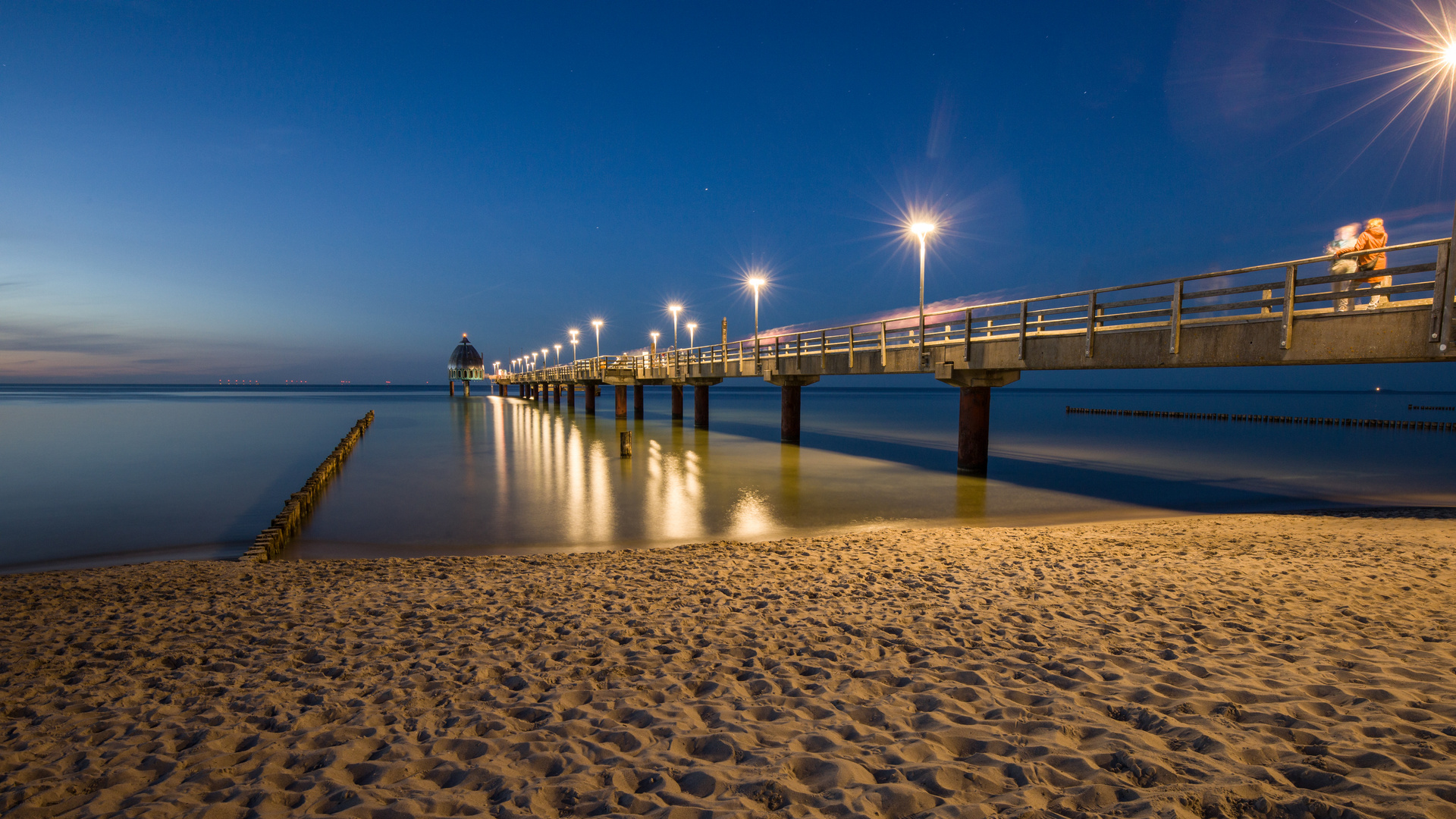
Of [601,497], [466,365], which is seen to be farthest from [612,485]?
[466,365]

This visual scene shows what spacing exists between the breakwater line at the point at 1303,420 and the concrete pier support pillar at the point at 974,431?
139ft

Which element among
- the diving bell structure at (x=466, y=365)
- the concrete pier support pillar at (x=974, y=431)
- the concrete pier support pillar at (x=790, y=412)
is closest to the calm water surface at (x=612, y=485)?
the concrete pier support pillar at (x=974, y=431)

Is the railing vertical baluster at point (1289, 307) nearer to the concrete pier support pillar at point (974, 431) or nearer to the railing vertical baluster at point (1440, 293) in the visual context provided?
the railing vertical baluster at point (1440, 293)

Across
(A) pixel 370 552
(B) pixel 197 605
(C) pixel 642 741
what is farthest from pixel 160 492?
(C) pixel 642 741

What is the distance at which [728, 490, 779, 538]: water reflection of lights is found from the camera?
1419 cm

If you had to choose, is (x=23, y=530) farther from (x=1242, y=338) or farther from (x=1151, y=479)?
(x=1151, y=479)

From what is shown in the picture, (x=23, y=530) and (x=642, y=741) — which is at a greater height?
(x=642, y=741)

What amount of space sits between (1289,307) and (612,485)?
17017 millimetres

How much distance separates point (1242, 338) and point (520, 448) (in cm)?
2844

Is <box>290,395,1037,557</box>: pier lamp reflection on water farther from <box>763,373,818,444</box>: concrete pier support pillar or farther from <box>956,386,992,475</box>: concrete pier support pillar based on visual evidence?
<box>763,373,818,444</box>: concrete pier support pillar

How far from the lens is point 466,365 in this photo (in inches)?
5059

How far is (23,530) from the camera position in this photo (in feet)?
47.2

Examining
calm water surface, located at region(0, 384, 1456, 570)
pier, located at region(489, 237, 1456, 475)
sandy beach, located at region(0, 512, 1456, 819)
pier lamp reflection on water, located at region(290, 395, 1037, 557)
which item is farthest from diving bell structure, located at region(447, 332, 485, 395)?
sandy beach, located at region(0, 512, 1456, 819)

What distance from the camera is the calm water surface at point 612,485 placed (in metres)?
14.1
